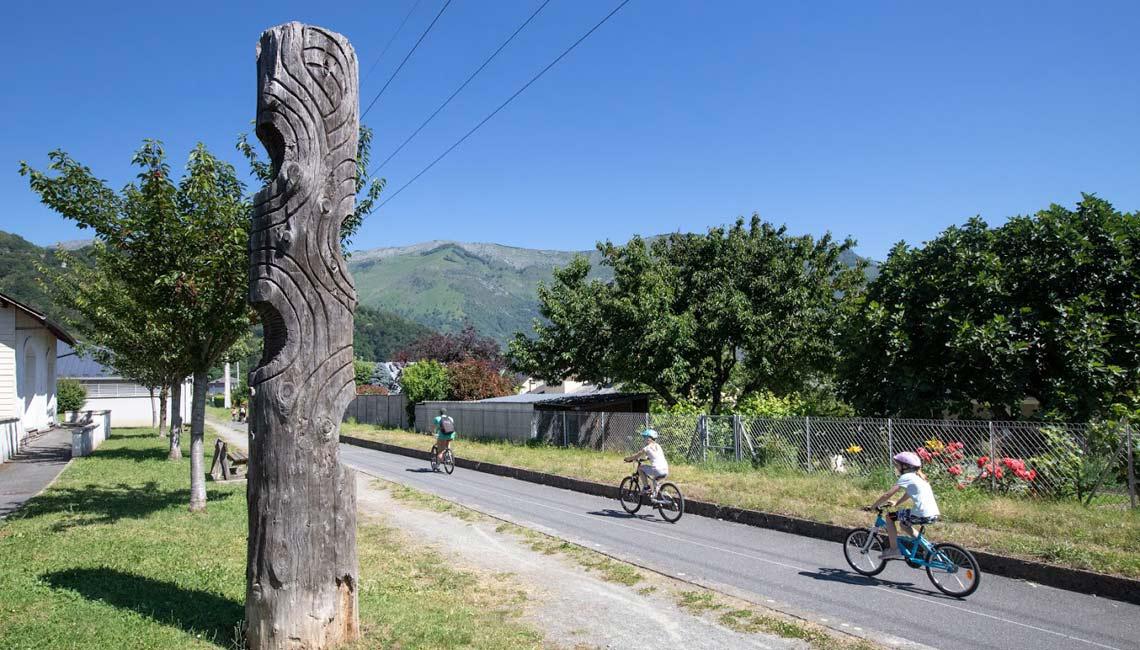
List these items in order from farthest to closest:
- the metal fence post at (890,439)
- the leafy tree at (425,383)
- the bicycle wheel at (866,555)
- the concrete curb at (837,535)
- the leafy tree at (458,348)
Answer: the leafy tree at (458,348) < the leafy tree at (425,383) < the metal fence post at (890,439) < the bicycle wheel at (866,555) < the concrete curb at (837,535)

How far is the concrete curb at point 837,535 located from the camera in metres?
8.05

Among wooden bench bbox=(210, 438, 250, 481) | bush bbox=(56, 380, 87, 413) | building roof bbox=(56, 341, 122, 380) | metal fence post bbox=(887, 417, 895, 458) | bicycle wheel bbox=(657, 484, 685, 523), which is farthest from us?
building roof bbox=(56, 341, 122, 380)

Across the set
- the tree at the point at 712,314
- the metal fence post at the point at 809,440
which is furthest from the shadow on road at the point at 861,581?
the tree at the point at 712,314

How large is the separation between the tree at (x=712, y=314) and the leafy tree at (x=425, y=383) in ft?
42.8

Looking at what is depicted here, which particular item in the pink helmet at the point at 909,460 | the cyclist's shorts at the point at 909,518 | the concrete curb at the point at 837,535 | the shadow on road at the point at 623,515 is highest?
the pink helmet at the point at 909,460

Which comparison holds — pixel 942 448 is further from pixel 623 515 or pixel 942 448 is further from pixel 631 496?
pixel 623 515

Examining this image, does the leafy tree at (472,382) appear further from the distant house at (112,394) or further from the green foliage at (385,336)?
the green foliage at (385,336)

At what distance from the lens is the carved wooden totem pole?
5496mm

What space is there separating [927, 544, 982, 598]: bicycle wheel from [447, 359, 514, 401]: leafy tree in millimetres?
31548

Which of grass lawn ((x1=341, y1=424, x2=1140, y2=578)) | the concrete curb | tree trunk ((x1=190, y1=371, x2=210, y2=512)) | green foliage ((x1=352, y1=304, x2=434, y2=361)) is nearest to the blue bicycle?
the concrete curb

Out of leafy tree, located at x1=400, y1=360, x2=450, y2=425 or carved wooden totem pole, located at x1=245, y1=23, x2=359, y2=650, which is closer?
carved wooden totem pole, located at x1=245, y1=23, x2=359, y2=650

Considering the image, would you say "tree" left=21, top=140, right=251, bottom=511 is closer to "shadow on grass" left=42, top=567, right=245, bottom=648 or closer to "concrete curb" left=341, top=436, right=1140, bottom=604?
"shadow on grass" left=42, top=567, right=245, bottom=648

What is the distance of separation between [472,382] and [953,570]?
31948 mm

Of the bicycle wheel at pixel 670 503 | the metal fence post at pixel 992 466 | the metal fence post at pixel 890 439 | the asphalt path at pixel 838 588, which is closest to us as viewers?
the asphalt path at pixel 838 588
